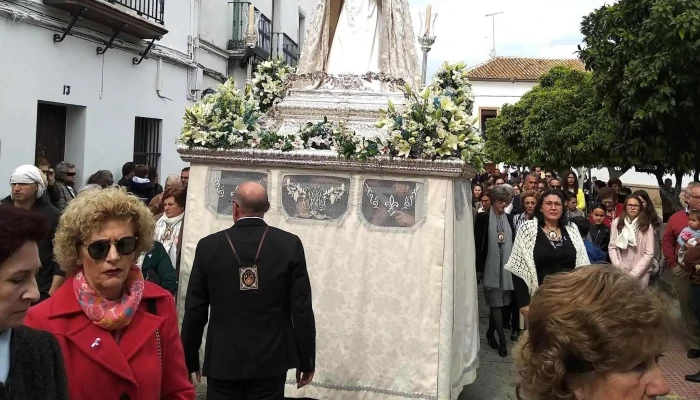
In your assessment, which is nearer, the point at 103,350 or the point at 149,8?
the point at 103,350

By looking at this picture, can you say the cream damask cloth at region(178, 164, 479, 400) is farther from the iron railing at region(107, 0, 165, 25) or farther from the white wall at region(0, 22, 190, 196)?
the iron railing at region(107, 0, 165, 25)

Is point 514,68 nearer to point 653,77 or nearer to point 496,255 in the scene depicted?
point 653,77

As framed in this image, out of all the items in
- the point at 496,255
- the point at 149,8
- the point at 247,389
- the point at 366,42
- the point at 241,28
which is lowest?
the point at 247,389

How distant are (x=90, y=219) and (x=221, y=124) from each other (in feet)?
8.32

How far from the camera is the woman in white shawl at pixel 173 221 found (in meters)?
5.09

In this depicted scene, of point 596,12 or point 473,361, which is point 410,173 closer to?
point 473,361

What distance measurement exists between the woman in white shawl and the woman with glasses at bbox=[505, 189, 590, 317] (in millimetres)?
2562

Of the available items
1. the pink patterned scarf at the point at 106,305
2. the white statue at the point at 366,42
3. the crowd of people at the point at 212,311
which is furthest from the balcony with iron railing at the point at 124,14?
the pink patterned scarf at the point at 106,305

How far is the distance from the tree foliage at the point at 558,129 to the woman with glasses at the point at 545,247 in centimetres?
573

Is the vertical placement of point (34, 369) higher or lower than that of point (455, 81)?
lower

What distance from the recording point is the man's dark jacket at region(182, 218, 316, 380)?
11.3ft

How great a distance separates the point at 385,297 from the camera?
459cm

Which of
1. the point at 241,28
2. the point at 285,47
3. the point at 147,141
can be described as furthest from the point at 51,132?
the point at 285,47

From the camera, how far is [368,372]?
4.59 metres
